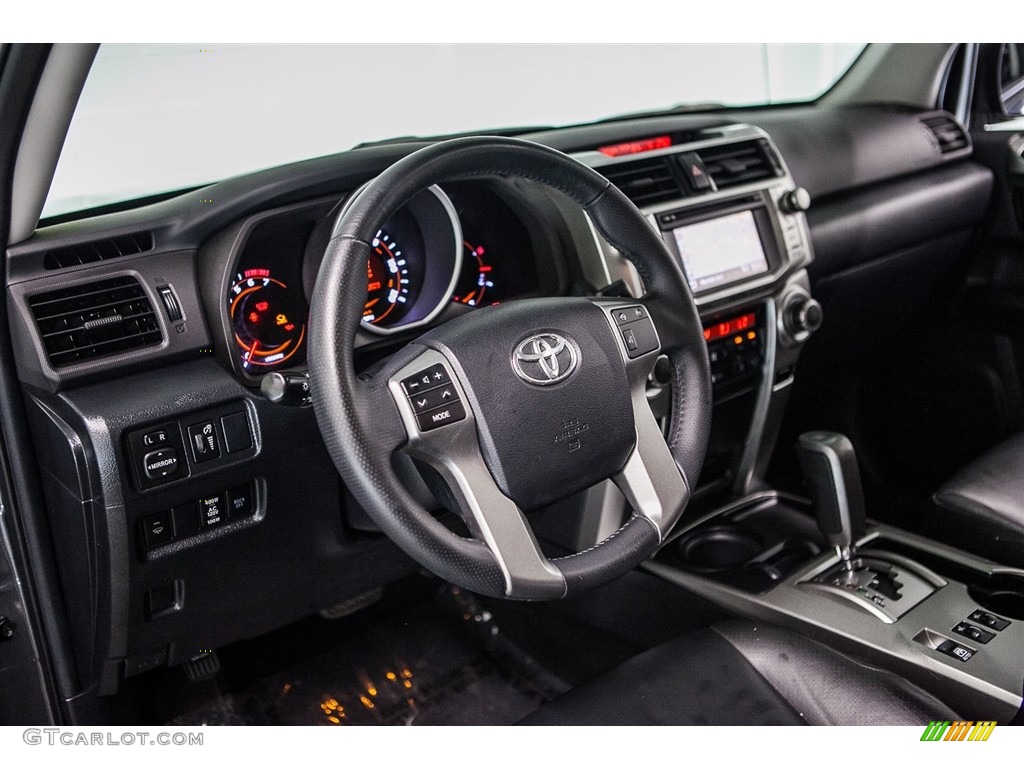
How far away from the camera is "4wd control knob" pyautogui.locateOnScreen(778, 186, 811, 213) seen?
6.08 ft

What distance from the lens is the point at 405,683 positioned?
192cm

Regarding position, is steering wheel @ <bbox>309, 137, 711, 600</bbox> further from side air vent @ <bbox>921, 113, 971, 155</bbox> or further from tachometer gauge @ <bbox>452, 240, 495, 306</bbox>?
side air vent @ <bbox>921, 113, 971, 155</bbox>

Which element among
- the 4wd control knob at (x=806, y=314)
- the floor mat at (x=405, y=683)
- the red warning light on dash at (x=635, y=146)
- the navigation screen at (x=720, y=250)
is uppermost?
the red warning light on dash at (x=635, y=146)

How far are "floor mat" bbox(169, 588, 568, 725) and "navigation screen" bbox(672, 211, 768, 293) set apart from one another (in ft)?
2.64

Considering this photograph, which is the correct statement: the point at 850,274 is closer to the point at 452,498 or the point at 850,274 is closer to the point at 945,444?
the point at 945,444

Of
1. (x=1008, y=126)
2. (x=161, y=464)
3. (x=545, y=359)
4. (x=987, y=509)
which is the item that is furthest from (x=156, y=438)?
(x=1008, y=126)

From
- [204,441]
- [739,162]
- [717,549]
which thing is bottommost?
[717,549]

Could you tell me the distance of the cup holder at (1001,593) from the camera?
61.6 inches

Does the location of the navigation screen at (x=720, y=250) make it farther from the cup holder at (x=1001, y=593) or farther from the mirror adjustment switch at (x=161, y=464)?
the mirror adjustment switch at (x=161, y=464)

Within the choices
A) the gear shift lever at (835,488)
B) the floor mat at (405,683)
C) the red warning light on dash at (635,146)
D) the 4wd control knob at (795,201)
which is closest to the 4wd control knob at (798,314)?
the 4wd control knob at (795,201)

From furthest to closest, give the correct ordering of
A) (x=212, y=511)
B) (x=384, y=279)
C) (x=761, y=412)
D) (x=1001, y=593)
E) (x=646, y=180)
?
(x=761, y=412) < (x=646, y=180) < (x=1001, y=593) < (x=384, y=279) < (x=212, y=511)

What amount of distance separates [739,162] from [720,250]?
8.4 inches
